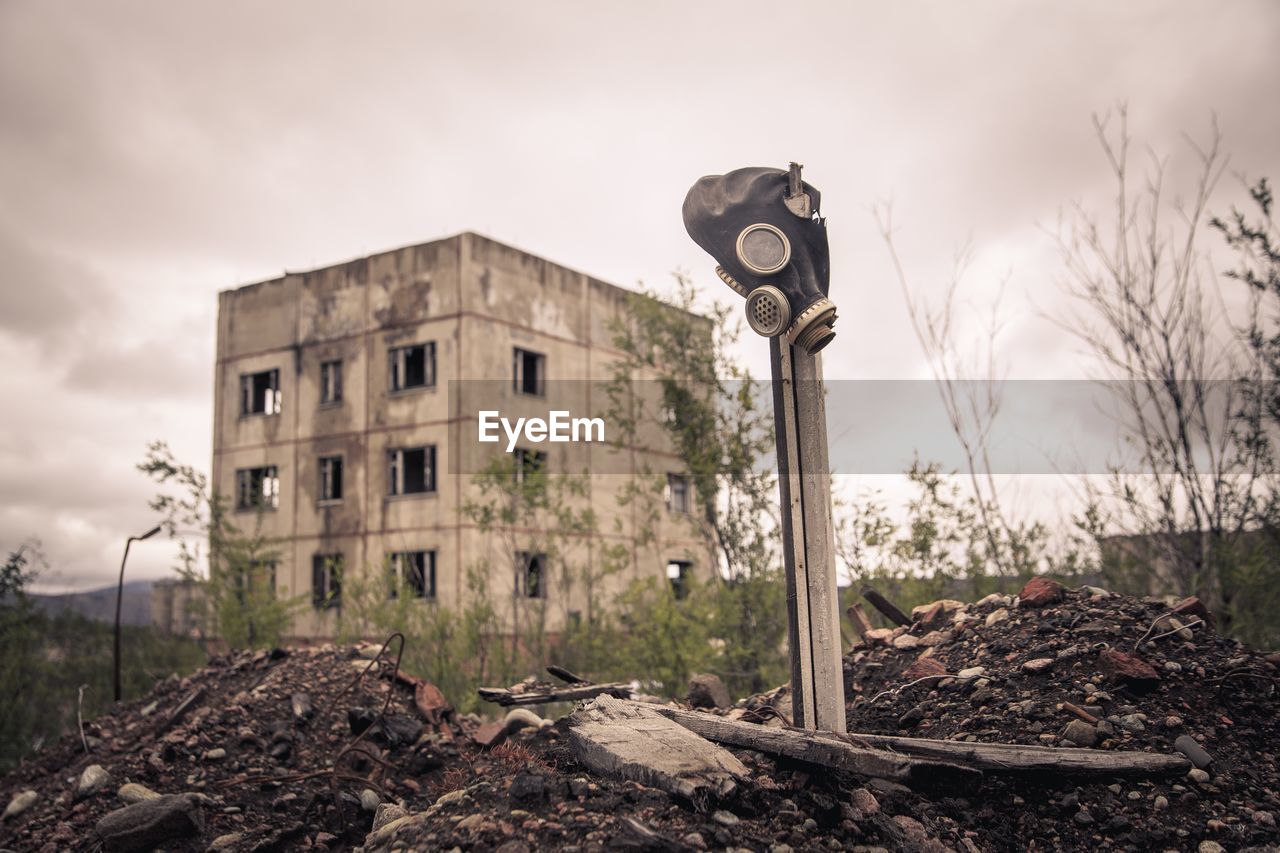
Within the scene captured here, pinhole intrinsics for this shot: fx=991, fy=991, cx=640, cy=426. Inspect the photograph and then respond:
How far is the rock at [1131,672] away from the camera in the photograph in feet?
13.1

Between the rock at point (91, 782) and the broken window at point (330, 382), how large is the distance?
16.7m

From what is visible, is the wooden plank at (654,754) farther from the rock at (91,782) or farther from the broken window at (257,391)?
the broken window at (257,391)

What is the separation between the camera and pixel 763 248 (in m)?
3.94

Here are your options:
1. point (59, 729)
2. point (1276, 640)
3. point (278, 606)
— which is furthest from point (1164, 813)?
point (59, 729)

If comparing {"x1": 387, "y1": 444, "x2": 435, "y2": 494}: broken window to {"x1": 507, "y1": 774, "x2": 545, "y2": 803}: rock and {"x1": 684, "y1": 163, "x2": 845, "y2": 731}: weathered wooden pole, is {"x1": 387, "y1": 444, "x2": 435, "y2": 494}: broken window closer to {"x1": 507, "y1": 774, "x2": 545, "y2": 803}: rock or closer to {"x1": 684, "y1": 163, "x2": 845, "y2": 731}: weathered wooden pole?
{"x1": 684, "y1": 163, "x2": 845, "y2": 731}: weathered wooden pole

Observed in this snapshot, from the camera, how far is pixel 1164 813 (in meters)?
3.32

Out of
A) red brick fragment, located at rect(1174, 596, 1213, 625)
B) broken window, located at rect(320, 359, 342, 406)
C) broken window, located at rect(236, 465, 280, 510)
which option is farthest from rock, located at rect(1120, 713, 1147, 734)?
broken window, located at rect(236, 465, 280, 510)

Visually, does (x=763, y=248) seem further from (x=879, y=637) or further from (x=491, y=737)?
(x=491, y=737)

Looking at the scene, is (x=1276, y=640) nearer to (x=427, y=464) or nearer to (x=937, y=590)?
(x=937, y=590)

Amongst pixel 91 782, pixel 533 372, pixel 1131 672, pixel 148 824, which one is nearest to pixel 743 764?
pixel 1131 672

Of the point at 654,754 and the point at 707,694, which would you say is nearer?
the point at 654,754

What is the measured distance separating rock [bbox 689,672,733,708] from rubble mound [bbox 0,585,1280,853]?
0.25m

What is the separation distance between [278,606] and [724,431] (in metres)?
4.49

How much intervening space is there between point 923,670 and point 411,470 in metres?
17.1
